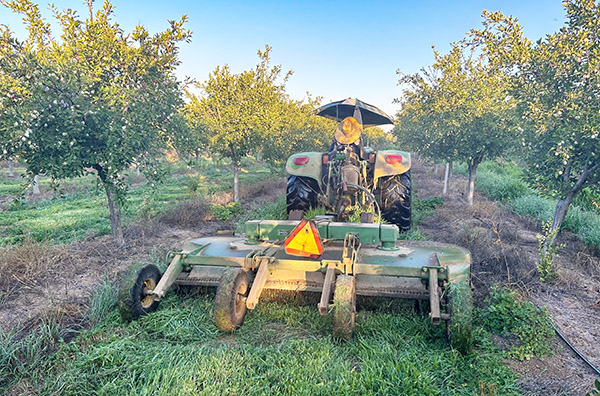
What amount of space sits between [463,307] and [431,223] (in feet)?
17.8

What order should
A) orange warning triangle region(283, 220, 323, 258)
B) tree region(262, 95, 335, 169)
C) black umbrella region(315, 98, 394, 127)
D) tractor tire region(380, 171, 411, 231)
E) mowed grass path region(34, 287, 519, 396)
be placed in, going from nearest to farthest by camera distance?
mowed grass path region(34, 287, 519, 396) < orange warning triangle region(283, 220, 323, 258) < black umbrella region(315, 98, 394, 127) < tractor tire region(380, 171, 411, 231) < tree region(262, 95, 335, 169)

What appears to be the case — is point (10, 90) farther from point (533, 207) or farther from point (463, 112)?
point (533, 207)

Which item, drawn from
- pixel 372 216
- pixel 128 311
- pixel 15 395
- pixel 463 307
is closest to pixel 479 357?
pixel 463 307

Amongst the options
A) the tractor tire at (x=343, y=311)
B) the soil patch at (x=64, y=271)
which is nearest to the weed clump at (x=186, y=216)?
the soil patch at (x=64, y=271)

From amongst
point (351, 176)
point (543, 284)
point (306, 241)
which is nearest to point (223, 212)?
point (351, 176)

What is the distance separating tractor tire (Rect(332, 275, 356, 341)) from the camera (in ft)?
9.75

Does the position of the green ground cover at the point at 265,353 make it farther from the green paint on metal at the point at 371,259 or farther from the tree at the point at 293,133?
the tree at the point at 293,133

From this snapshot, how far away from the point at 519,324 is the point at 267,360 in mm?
2356

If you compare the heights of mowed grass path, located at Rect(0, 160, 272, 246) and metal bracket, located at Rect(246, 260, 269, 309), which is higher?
metal bracket, located at Rect(246, 260, 269, 309)

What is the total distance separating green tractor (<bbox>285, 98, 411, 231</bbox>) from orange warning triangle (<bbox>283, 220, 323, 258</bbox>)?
162cm

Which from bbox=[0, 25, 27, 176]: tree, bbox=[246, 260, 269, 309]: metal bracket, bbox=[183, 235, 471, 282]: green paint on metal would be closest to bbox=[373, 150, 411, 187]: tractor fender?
bbox=[183, 235, 471, 282]: green paint on metal

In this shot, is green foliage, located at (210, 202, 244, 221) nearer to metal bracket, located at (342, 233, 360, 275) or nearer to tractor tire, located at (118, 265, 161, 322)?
tractor tire, located at (118, 265, 161, 322)

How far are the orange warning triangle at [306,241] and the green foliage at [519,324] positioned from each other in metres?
1.79

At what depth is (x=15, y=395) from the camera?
2514mm
